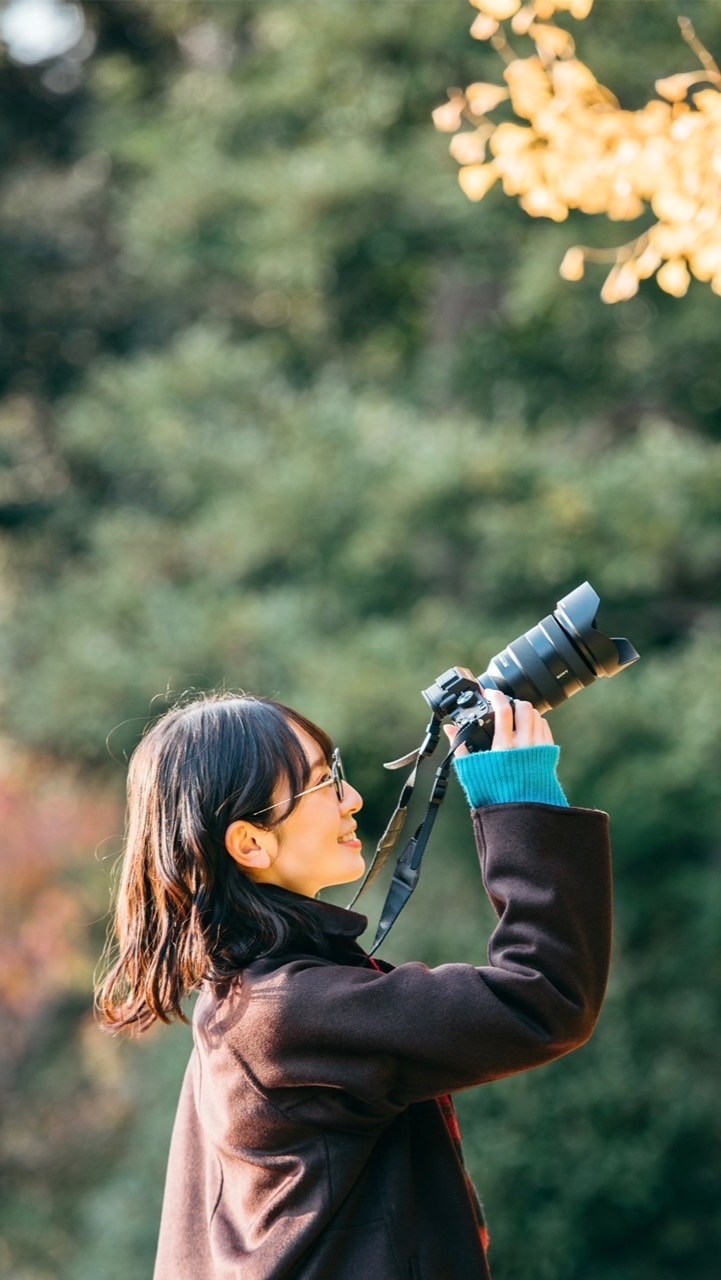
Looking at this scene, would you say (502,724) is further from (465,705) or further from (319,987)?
(319,987)

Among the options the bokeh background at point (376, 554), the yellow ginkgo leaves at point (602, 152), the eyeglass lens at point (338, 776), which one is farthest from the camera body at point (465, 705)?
the bokeh background at point (376, 554)

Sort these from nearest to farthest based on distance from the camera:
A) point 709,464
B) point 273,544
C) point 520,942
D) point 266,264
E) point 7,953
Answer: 1. point 520,942
2. point 709,464
3. point 273,544
4. point 266,264
5. point 7,953

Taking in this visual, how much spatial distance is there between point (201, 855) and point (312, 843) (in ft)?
0.40

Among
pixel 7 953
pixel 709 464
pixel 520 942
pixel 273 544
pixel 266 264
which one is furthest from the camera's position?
pixel 7 953

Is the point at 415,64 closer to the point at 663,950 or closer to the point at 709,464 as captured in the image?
the point at 709,464

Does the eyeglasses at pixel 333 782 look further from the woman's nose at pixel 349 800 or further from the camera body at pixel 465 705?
the camera body at pixel 465 705

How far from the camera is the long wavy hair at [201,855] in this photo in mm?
1422

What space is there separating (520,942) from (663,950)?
4289 millimetres

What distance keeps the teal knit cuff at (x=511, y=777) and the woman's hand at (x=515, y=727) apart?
0.01 metres

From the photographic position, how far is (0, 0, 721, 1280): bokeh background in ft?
16.6

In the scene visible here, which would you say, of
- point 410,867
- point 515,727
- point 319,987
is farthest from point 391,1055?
point 515,727

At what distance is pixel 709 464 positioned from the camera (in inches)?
203

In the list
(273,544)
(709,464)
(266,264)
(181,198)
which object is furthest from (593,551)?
(181,198)

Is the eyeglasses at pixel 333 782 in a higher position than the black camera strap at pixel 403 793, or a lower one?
higher
